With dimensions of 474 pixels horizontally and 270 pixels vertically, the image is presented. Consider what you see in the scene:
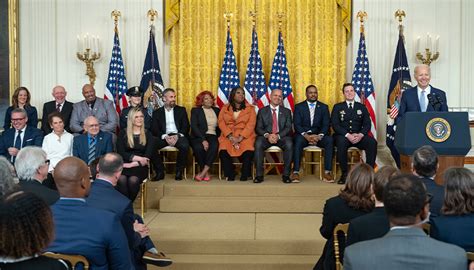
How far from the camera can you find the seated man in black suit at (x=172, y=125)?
9.00 m

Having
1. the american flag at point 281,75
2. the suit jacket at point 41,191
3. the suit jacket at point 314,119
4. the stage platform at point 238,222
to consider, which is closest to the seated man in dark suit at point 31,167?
the suit jacket at point 41,191

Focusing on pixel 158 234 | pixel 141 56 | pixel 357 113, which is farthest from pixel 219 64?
pixel 158 234

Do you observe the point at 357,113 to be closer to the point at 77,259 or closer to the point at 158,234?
the point at 158,234

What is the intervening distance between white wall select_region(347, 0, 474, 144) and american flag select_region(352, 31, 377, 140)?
297 mm

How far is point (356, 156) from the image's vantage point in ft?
32.0

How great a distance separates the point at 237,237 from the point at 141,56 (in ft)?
15.7

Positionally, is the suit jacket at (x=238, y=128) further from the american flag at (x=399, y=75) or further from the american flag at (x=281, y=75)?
the american flag at (x=399, y=75)

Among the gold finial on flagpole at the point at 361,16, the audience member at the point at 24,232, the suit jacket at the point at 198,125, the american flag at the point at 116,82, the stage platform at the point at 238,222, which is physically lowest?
the stage platform at the point at 238,222

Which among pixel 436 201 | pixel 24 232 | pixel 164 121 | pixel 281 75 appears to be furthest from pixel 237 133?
pixel 24 232

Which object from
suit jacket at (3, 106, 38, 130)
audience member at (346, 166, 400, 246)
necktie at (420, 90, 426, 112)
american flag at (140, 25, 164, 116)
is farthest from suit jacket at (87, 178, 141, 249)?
american flag at (140, 25, 164, 116)

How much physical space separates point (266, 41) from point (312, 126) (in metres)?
1.81

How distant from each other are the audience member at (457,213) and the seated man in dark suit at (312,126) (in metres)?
5.60

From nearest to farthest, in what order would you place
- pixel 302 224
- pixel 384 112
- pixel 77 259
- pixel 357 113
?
pixel 77 259 < pixel 302 224 < pixel 357 113 < pixel 384 112

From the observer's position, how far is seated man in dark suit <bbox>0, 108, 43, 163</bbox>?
8.30 meters
